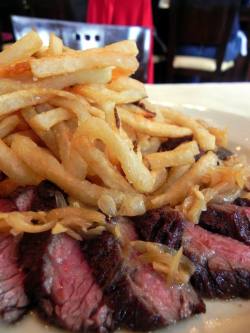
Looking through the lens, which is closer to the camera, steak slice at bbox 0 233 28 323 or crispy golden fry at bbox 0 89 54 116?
steak slice at bbox 0 233 28 323

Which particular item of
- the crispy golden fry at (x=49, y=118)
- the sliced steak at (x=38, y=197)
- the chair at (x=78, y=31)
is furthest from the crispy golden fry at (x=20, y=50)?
the chair at (x=78, y=31)

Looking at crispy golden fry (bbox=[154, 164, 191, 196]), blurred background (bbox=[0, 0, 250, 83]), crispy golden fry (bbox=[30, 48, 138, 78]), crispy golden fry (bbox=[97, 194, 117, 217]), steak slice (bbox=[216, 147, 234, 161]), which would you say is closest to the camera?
crispy golden fry (bbox=[97, 194, 117, 217])

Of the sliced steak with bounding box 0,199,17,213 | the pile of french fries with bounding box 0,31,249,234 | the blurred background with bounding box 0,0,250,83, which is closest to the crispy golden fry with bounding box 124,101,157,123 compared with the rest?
the pile of french fries with bounding box 0,31,249,234

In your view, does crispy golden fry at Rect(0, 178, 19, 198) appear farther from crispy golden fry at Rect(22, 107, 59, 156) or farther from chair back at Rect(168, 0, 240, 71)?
chair back at Rect(168, 0, 240, 71)

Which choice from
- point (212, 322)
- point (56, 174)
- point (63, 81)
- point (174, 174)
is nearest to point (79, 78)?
point (63, 81)

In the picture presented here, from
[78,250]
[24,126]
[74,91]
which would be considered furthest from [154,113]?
[78,250]

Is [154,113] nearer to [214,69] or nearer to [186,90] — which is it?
[186,90]

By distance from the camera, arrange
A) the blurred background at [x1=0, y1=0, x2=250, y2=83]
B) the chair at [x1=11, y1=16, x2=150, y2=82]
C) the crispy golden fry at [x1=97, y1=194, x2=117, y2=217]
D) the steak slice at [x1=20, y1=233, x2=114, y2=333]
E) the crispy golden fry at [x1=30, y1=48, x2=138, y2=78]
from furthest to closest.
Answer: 1. the blurred background at [x1=0, y1=0, x2=250, y2=83]
2. the chair at [x1=11, y1=16, x2=150, y2=82]
3. the crispy golden fry at [x1=30, y1=48, x2=138, y2=78]
4. the crispy golden fry at [x1=97, y1=194, x2=117, y2=217]
5. the steak slice at [x1=20, y1=233, x2=114, y2=333]

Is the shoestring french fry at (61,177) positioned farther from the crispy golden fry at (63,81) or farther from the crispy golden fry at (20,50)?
the crispy golden fry at (20,50)
